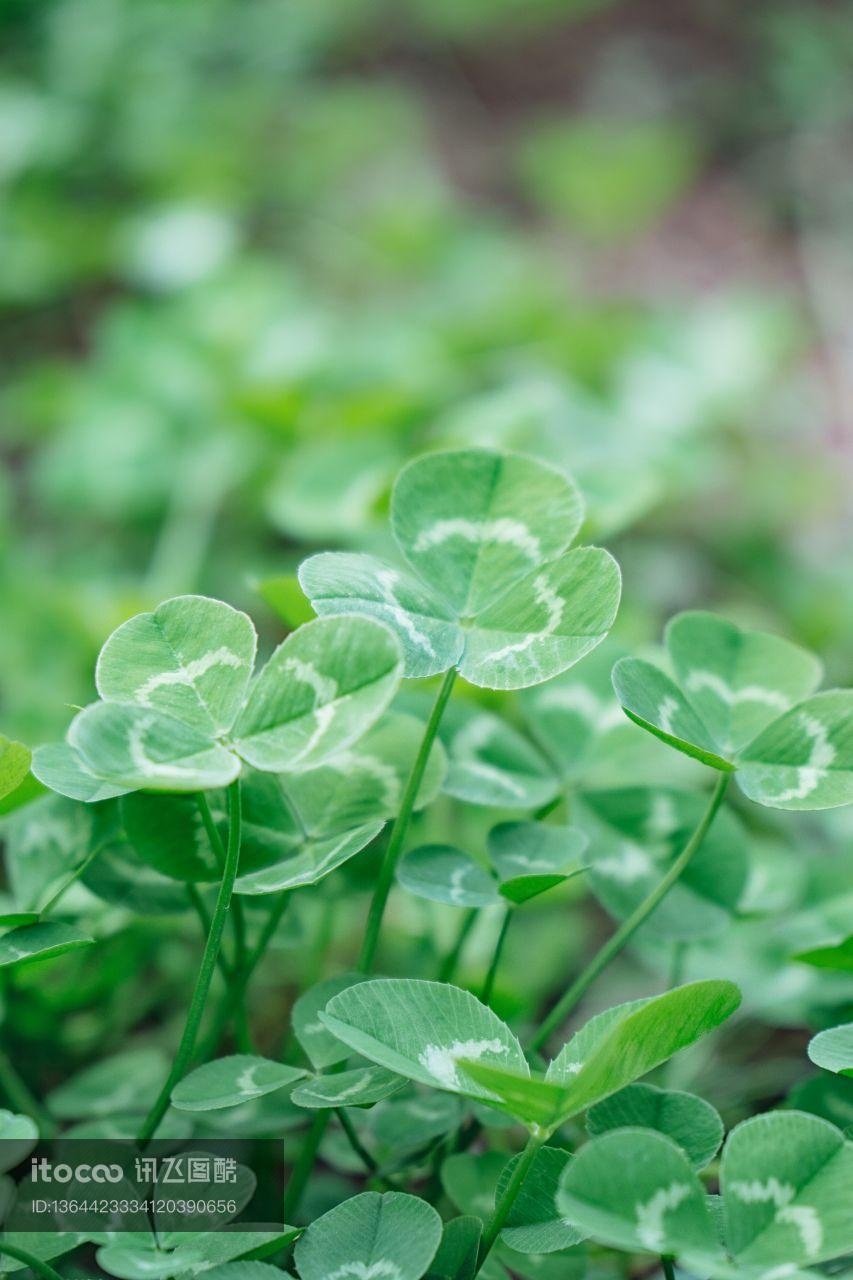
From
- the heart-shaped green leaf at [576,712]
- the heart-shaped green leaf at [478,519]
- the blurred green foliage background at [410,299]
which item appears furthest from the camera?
the blurred green foliage background at [410,299]

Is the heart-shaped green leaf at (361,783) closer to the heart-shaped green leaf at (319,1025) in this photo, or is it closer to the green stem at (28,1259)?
the heart-shaped green leaf at (319,1025)

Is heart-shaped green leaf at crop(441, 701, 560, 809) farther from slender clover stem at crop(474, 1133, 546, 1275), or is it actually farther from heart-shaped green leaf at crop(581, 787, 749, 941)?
slender clover stem at crop(474, 1133, 546, 1275)

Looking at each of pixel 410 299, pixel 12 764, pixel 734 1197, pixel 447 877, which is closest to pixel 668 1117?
pixel 734 1197

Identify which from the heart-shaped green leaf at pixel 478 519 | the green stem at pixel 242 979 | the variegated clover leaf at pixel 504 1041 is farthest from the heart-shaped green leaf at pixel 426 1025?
the heart-shaped green leaf at pixel 478 519

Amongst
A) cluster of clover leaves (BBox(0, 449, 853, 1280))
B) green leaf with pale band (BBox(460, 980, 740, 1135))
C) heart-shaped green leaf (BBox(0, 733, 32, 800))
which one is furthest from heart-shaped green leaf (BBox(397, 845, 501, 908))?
heart-shaped green leaf (BBox(0, 733, 32, 800))

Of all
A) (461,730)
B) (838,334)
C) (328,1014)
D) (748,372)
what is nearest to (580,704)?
(461,730)

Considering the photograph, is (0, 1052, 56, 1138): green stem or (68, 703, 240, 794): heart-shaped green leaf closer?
(68, 703, 240, 794): heart-shaped green leaf
